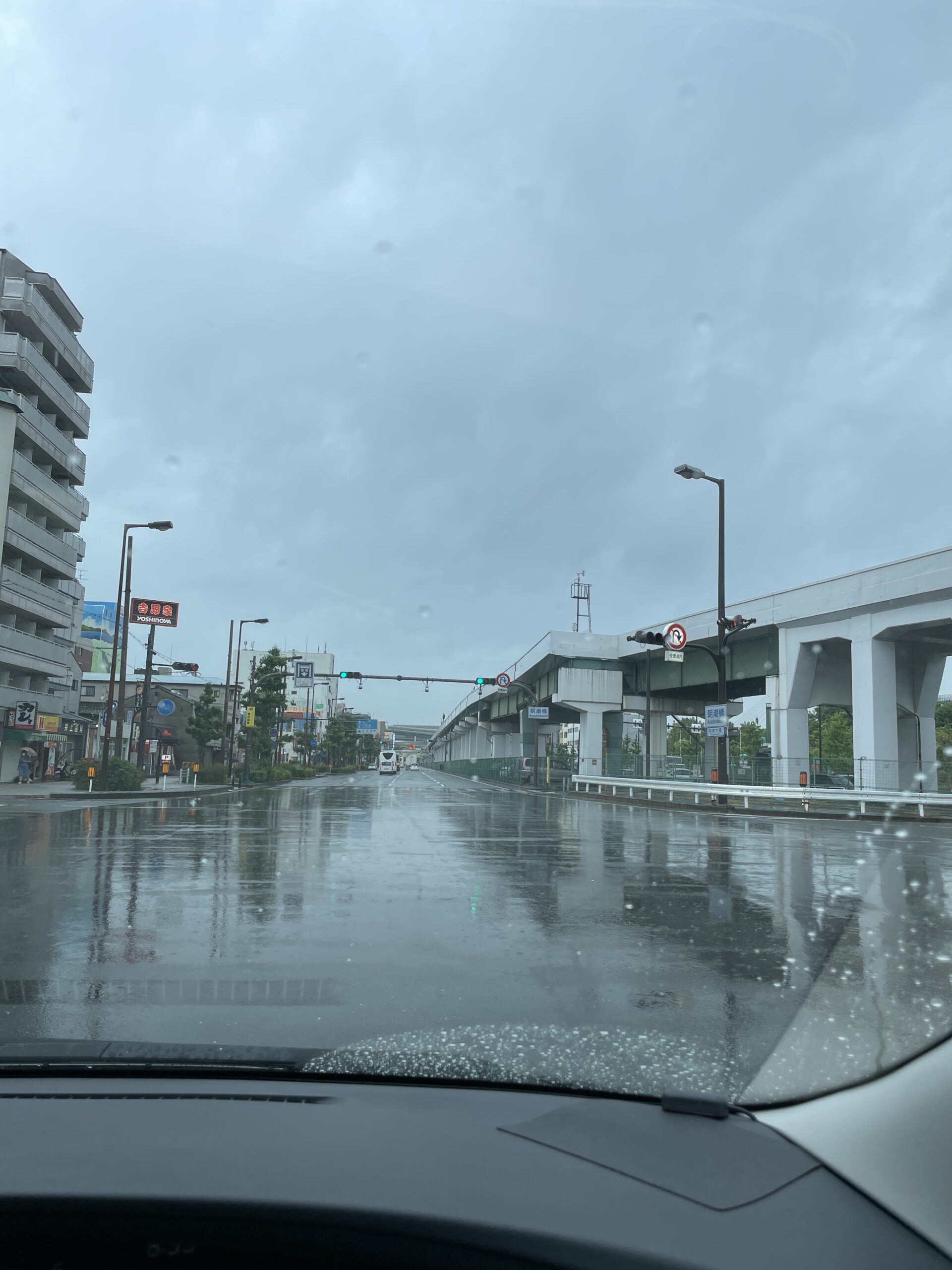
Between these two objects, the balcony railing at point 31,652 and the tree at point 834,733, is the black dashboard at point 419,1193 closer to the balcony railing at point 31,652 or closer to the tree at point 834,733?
the balcony railing at point 31,652

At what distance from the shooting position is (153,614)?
40938mm

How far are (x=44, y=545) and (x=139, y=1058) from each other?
5347 cm

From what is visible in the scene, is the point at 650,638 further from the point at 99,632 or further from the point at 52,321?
the point at 99,632

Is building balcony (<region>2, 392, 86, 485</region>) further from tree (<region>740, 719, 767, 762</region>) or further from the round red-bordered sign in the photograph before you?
tree (<region>740, 719, 767, 762</region>)

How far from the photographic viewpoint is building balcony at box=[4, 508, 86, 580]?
155ft

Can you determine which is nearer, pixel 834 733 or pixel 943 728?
pixel 943 728

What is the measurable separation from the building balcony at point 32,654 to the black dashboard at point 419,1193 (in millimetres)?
49025

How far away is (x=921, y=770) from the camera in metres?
28.0

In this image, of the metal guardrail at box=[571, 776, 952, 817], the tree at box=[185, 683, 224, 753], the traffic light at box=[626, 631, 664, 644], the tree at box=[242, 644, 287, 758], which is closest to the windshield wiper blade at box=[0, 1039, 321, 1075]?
the traffic light at box=[626, 631, 664, 644]

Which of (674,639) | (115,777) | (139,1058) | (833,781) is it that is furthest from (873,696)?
(139,1058)

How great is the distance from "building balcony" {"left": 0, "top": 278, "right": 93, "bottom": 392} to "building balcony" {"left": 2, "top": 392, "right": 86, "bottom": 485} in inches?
146

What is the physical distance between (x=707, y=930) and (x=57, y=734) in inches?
2114

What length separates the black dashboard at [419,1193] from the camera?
5.88 feet

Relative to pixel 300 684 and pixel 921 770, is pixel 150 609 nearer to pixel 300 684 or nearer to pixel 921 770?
pixel 300 684
